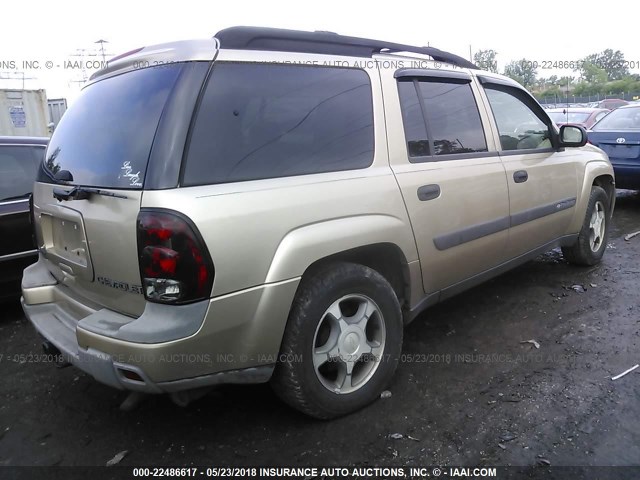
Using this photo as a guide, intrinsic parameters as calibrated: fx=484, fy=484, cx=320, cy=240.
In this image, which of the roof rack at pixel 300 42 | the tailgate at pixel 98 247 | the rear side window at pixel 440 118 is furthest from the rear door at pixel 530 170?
the tailgate at pixel 98 247

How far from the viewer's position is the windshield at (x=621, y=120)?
24.6 ft

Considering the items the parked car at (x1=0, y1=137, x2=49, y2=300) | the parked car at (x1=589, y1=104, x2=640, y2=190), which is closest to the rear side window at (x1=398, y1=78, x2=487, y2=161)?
the parked car at (x1=0, y1=137, x2=49, y2=300)

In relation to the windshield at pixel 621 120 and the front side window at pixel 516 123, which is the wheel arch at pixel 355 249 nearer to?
the front side window at pixel 516 123

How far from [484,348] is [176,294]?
7.15 ft

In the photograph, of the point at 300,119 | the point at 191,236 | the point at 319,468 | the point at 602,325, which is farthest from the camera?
the point at 602,325

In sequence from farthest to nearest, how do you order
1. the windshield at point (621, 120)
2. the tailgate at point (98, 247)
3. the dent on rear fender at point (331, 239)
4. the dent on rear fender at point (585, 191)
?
the windshield at point (621, 120), the dent on rear fender at point (585, 191), the dent on rear fender at point (331, 239), the tailgate at point (98, 247)

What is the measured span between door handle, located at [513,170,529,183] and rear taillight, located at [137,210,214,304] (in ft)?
8.10

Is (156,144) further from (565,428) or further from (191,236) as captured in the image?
(565,428)

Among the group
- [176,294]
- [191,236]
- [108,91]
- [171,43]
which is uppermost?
[171,43]

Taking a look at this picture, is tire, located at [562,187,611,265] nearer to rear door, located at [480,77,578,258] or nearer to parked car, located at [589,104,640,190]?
rear door, located at [480,77,578,258]

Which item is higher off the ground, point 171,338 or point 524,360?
point 171,338

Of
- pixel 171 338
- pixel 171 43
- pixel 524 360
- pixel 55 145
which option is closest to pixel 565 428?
pixel 524 360

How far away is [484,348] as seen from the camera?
3.23 meters

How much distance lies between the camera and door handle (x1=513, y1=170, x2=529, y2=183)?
3.48 metres
